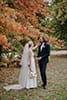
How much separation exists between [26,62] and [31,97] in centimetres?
220

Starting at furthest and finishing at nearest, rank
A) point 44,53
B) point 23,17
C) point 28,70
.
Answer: point 28,70 → point 44,53 → point 23,17

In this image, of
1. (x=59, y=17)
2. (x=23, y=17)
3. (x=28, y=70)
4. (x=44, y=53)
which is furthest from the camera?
(x=59, y=17)

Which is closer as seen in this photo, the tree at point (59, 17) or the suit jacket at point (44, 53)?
the suit jacket at point (44, 53)

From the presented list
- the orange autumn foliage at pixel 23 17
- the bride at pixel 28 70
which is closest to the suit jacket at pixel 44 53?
the bride at pixel 28 70

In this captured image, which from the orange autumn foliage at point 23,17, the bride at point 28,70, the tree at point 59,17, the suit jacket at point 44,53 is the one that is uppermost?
the orange autumn foliage at point 23,17

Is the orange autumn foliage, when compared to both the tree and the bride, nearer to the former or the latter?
the bride

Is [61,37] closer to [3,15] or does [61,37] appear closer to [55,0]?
[55,0]

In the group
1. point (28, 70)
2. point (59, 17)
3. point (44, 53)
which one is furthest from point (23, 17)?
point (59, 17)

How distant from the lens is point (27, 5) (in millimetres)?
9641

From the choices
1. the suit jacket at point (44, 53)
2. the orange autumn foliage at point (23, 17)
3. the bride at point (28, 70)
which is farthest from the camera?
the bride at point (28, 70)

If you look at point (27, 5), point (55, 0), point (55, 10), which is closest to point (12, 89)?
point (27, 5)

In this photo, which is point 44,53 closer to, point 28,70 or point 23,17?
point 28,70

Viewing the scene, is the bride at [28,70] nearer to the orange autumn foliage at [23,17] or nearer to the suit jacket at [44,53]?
the suit jacket at [44,53]

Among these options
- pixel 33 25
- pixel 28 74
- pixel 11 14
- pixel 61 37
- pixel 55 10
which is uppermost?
pixel 11 14
